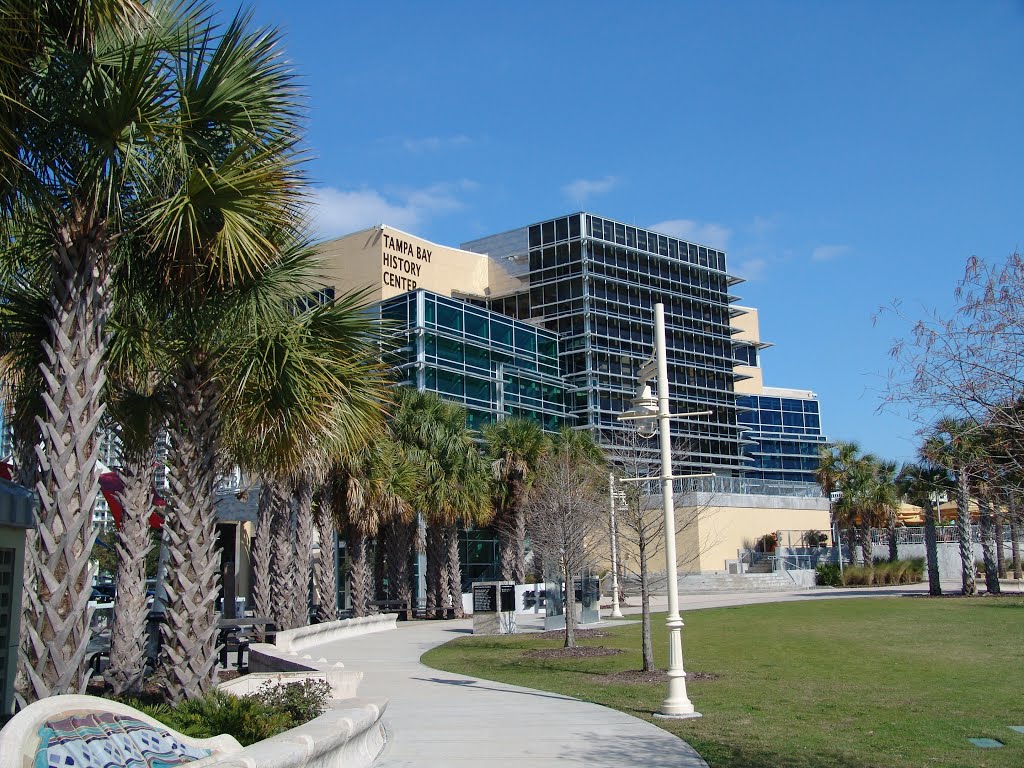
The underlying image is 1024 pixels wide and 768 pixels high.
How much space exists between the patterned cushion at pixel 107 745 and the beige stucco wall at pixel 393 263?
2508 inches

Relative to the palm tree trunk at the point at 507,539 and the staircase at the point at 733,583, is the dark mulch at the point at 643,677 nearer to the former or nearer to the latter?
the palm tree trunk at the point at 507,539

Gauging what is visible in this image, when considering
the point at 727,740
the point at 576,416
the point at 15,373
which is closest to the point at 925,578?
the point at 576,416

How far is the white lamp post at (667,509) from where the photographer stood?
12.8 metres

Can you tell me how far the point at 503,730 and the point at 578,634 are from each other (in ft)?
59.2

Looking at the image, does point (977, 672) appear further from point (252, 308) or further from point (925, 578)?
point (925, 578)

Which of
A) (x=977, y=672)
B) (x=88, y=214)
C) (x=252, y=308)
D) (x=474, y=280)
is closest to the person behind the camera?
(x=88, y=214)

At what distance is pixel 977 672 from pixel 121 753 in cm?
1573

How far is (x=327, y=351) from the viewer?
12.0 metres

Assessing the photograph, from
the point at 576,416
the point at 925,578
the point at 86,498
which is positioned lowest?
the point at 925,578

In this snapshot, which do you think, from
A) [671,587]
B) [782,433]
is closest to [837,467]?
[671,587]

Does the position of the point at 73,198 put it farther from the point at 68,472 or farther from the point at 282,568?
the point at 282,568

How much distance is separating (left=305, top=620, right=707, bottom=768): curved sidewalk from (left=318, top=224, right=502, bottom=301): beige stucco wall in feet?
180

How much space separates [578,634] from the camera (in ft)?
95.7

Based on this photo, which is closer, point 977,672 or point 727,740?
point 727,740
